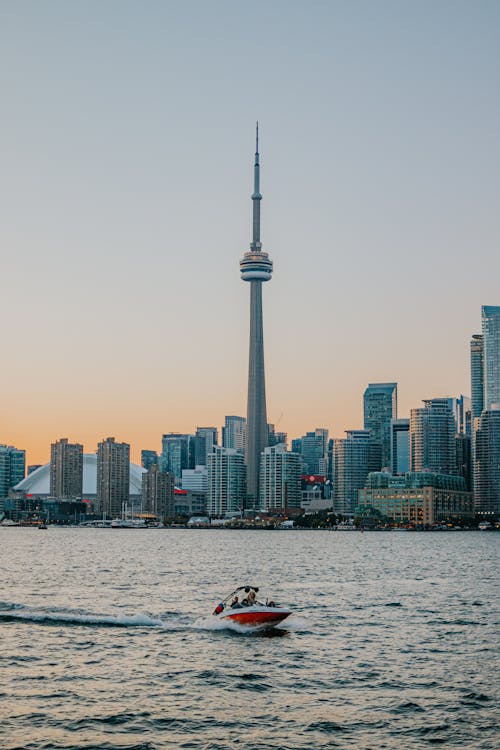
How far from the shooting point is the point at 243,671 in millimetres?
53750

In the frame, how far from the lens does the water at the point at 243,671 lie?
41.0m

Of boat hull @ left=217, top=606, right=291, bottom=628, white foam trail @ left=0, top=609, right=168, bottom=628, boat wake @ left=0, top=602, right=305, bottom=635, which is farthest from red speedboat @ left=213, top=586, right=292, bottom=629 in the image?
white foam trail @ left=0, top=609, right=168, bottom=628

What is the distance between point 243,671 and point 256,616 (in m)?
13.0

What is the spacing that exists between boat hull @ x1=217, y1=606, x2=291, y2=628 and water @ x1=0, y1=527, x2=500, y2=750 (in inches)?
33.3

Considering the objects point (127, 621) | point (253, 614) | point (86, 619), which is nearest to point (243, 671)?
point (253, 614)

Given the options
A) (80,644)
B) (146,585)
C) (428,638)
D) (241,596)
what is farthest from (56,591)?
(428,638)

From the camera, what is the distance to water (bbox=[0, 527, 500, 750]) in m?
41.0

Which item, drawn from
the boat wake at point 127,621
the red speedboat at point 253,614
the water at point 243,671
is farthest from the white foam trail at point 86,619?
the red speedboat at point 253,614

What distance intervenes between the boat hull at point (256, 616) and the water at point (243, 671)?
0.85 m

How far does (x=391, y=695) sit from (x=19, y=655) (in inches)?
917

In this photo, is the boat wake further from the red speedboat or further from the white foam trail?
the red speedboat

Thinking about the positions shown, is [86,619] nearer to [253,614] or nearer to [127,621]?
[127,621]

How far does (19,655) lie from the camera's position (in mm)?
58469

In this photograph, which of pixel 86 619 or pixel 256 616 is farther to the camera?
pixel 86 619
